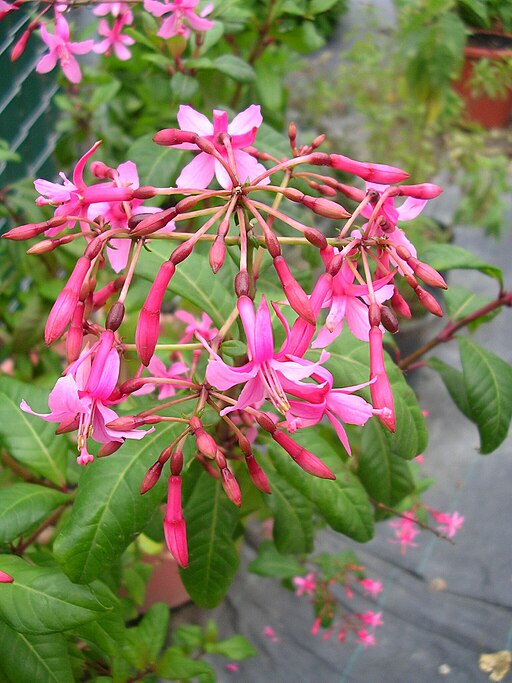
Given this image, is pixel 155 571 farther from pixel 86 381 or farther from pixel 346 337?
pixel 86 381

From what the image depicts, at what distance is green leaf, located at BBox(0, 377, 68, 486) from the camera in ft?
3.36

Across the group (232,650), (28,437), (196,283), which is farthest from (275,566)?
(196,283)

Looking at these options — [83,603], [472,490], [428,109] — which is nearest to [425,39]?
[428,109]

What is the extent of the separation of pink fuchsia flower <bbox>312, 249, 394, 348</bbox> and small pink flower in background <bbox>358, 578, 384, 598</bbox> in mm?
1037

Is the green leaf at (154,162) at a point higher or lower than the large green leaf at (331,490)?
higher

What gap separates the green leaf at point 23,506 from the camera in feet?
2.93

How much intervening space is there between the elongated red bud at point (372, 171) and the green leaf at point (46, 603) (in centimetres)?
57

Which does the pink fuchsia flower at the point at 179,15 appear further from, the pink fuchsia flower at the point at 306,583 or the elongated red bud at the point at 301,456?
the pink fuchsia flower at the point at 306,583

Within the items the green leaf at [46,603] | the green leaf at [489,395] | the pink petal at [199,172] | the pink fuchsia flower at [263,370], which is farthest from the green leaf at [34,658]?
the green leaf at [489,395]

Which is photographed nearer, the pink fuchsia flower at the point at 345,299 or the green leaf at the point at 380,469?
the pink fuchsia flower at the point at 345,299

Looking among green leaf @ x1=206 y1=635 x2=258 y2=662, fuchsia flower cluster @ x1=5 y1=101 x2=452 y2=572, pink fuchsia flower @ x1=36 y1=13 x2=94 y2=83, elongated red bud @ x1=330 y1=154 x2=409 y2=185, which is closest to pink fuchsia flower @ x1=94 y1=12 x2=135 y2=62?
pink fuchsia flower @ x1=36 y1=13 x2=94 y2=83

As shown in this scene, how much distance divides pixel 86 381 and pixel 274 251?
0.71 feet

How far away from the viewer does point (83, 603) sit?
782 millimetres

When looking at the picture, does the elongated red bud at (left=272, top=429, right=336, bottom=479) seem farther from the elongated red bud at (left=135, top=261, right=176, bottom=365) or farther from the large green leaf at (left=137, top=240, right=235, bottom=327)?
the large green leaf at (left=137, top=240, right=235, bottom=327)
